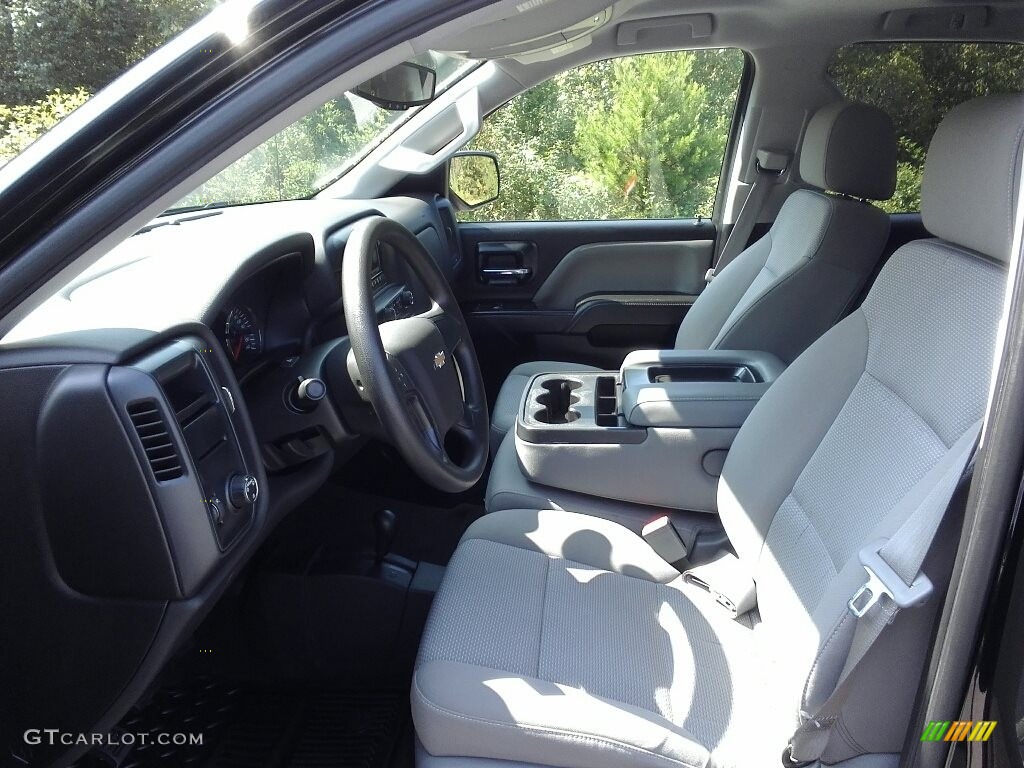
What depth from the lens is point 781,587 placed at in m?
1.40

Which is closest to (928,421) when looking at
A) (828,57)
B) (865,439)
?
(865,439)

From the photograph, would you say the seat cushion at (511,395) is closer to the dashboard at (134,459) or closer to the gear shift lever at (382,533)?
the gear shift lever at (382,533)

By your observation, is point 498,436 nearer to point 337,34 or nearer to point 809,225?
point 809,225

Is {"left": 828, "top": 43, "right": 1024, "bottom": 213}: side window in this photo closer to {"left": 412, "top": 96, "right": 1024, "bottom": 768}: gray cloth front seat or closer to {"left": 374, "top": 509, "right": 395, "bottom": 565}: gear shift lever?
{"left": 412, "top": 96, "right": 1024, "bottom": 768}: gray cloth front seat

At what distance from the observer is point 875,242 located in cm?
238

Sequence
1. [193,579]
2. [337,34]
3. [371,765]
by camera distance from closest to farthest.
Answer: [337,34] < [193,579] < [371,765]

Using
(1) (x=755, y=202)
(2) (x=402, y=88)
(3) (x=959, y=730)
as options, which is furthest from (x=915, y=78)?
(3) (x=959, y=730)

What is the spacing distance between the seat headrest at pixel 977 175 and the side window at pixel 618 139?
181cm

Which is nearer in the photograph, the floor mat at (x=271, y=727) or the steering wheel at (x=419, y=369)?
the steering wheel at (x=419, y=369)

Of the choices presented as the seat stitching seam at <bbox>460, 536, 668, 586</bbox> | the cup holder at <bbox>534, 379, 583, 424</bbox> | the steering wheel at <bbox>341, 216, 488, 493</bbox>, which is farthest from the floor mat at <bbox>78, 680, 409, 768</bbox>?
the cup holder at <bbox>534, 379, 583, 424</bbox>

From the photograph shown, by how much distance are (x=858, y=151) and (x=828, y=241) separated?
252 mm

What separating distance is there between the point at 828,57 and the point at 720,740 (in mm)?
2486

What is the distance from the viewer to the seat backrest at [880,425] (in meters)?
1.14

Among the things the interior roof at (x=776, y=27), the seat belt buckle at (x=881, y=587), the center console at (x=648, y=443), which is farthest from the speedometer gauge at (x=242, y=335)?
the interior roof at (x=776, y=27)
